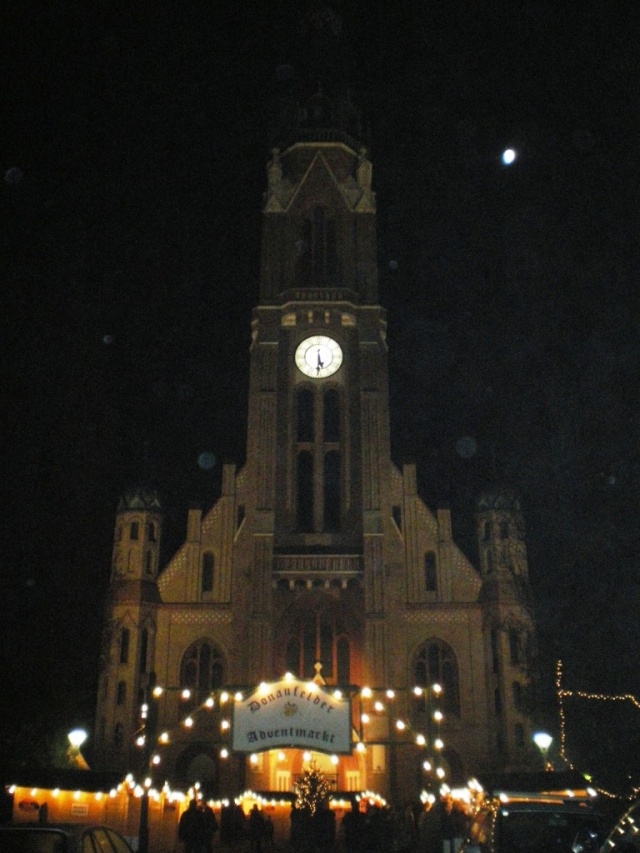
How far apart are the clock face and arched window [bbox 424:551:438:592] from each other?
10.6m

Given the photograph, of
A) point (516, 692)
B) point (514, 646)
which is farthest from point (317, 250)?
point (516, 692)

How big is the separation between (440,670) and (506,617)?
3.90 metres

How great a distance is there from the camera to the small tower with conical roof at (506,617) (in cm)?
3906

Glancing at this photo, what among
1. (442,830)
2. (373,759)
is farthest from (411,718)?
(442,830)

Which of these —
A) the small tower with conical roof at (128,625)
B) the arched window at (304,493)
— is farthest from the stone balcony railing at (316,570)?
the small tower with conical roof at (128,625)

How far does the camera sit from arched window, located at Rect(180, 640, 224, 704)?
1630 inches

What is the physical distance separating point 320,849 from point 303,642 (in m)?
14.9

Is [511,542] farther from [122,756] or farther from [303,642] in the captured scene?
[122,756]

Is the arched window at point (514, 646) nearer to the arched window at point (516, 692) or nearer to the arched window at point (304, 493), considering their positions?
the arched window at point (516, 692)

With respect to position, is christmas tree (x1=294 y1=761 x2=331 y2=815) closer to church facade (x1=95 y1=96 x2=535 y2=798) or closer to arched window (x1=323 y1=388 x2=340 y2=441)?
church facade (x1=95 y1=96 x2=535 y2=798)

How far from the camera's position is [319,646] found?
41.0 m

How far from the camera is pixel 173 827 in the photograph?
34688 millimetres

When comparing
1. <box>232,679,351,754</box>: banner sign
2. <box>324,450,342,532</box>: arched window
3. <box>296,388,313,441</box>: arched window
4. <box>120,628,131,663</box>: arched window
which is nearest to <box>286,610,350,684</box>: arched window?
<box>324,450,342,532</box>: arched window

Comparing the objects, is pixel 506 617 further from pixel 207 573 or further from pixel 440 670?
pixel 207 573
